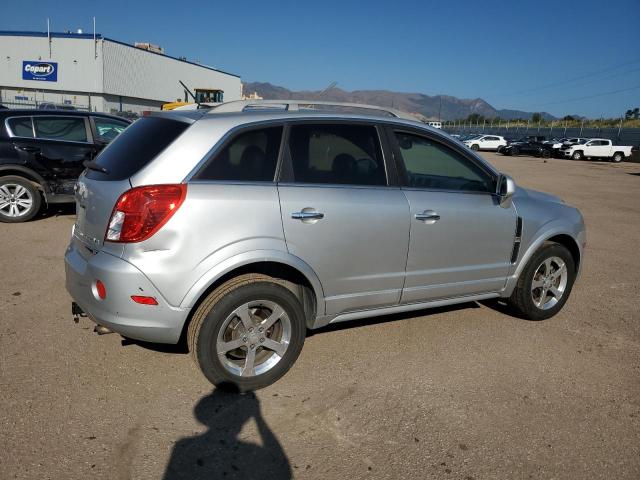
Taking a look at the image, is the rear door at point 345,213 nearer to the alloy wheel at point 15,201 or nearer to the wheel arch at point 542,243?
the wheel arch at point 542,243

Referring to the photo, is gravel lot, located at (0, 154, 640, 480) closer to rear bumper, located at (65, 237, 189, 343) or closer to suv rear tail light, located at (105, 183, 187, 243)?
rear bumper, located at (65, 237, 189, 343)

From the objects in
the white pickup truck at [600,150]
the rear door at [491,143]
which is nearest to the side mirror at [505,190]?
the white pickup truck at [600,150]

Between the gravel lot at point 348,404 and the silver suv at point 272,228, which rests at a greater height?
the silver suv at point 272,228

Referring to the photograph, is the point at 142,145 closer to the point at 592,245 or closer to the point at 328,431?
the point at 328,431

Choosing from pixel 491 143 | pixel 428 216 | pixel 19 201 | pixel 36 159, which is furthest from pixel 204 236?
pixel 491 143

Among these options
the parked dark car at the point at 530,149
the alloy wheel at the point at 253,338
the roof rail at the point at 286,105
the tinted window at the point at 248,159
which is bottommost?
the alloy wheel at the point at 253,338

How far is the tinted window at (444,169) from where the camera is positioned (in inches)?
154

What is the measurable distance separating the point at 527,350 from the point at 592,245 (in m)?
4.87

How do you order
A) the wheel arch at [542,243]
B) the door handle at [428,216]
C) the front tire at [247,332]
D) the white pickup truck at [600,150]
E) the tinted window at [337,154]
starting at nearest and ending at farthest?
1. the front tire at [247,332]
2. the tinted window at [337,154]
3. the door handle at [428,216]
4. the wheel arch at [542,243]
5. the white pickup truck at [600,150]

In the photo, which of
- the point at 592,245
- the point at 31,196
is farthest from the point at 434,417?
the point at 31,196

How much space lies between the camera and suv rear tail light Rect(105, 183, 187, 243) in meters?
2.83

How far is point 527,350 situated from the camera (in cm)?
Answer: 400

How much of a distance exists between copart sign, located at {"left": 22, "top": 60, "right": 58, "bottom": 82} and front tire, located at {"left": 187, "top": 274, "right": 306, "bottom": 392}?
5926 centimetres

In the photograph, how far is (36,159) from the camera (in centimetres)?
735
